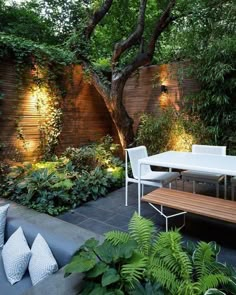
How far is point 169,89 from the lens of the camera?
5352 mm

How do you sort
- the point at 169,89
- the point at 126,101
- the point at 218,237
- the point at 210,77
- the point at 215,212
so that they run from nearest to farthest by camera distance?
the point at 215,212
the point at 218,237
the point at 210,77
the point at 169,89
the point at 126,101

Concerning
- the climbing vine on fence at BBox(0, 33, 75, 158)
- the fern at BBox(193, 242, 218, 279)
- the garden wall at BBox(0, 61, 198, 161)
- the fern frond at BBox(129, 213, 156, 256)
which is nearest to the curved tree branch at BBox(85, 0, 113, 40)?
the climbing vine on fence at BBox(0, 33, 75, 158)

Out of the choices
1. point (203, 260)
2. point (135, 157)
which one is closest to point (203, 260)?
point (203, 260)

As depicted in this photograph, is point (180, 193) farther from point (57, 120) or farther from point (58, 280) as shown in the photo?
point (57, 120)

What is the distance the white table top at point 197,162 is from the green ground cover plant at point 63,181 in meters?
1.20

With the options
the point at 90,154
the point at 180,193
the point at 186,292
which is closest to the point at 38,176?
the point at 90,154

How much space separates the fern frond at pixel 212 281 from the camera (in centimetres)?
116

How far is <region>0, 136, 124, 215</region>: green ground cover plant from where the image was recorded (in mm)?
3412

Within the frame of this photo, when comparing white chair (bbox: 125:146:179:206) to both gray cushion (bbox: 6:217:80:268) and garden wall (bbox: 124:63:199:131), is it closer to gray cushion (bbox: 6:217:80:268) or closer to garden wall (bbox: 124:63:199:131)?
gray cushion (bbox: 6:217:80:268)

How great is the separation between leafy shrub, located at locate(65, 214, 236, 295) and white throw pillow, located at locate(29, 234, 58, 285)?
0.34 metres

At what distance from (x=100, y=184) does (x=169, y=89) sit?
2642 millimetres

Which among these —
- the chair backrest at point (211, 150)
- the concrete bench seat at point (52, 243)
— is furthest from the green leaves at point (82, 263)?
the chair backrest at point (211, 150)

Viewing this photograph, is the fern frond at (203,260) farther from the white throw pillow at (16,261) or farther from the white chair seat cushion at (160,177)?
the white chair seat cushion at (160,177)

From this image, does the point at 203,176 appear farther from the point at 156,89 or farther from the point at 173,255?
the point at 156,89
